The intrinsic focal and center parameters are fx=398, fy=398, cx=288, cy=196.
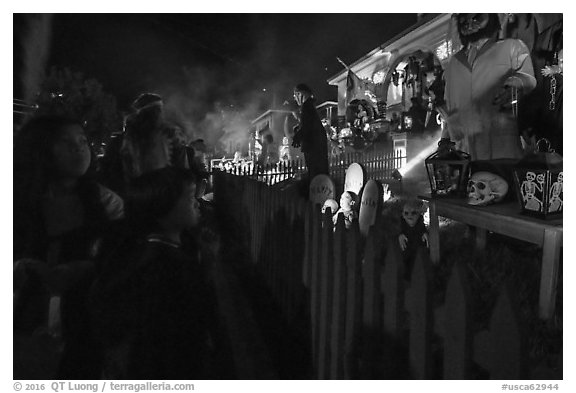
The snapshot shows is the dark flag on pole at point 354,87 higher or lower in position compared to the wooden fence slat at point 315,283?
higher

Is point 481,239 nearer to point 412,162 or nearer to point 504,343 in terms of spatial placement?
point 412,162

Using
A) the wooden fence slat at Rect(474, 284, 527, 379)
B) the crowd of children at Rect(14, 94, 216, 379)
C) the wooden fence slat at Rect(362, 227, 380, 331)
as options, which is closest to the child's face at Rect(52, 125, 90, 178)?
the crowd of children at Rect(14, 94, 216, 379)

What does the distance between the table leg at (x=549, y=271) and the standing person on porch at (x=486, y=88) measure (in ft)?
3.10

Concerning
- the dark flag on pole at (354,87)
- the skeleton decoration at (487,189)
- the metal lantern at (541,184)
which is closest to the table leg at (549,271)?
the metal lantern at (541,184)

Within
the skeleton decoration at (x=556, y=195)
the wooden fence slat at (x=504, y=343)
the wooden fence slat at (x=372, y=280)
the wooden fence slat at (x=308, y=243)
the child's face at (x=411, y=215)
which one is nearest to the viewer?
the wooden fence slat at (x=504, y=343)

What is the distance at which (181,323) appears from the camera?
162 centimetres

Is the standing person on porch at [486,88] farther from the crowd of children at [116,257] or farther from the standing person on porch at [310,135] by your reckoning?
the crowd of children at [116,257]

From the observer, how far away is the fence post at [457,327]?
0.84 meters

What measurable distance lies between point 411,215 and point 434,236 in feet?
0.50

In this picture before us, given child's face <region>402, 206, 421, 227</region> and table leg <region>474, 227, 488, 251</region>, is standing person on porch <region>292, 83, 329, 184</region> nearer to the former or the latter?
child's face <region>402, 206, 421, 227</region>
